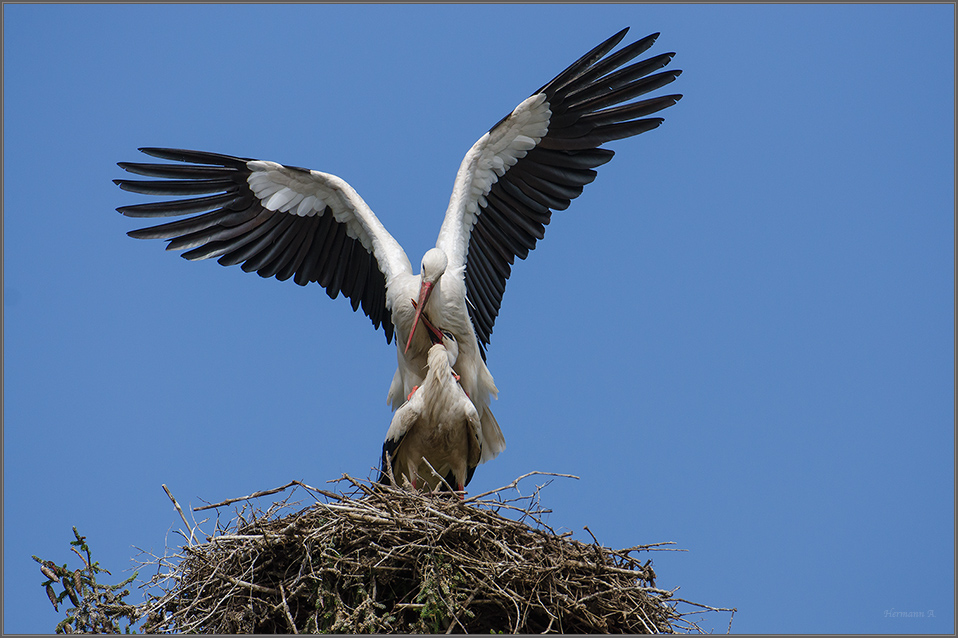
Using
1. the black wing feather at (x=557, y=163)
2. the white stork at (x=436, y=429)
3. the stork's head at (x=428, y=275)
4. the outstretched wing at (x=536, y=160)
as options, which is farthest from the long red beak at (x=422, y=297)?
the black wing feather at (x=557, y=163)

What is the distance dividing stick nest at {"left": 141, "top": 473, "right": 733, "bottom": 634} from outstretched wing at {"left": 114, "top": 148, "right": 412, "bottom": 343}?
6.66 feet

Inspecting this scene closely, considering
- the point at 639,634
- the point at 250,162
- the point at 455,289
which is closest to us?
the point at 639,634

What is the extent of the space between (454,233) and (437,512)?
7.25ft

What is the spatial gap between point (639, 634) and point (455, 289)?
241 centimetres

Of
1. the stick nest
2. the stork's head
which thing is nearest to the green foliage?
the stick nest

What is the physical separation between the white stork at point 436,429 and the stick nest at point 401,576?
2.78 feet

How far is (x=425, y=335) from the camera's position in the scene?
5973mm

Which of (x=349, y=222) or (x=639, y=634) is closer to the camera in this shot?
(x=639, y=634)

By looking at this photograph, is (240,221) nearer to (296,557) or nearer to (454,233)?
(454,233)

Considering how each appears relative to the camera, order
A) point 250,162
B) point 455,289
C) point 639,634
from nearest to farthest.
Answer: point 639,634, point 455,289, point 250,162

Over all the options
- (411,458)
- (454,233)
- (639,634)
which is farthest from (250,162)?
(639,634)

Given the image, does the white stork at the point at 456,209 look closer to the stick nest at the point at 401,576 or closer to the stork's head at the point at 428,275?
the stork's head at the point at 428,275

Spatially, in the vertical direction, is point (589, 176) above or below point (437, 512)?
above

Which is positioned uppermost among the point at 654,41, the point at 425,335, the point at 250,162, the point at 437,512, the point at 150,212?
the point at 654,41
